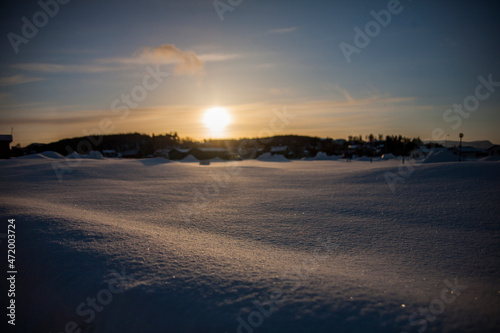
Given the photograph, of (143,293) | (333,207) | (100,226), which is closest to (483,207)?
(333,207)

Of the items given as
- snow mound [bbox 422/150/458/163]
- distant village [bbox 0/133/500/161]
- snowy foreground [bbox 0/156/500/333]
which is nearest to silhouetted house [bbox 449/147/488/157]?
distant village [bbox 0/133/500/161]

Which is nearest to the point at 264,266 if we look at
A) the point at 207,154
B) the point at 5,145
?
the point at 5,145

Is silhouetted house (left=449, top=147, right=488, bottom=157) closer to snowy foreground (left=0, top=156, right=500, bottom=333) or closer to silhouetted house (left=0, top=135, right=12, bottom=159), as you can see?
snowy foreground (left=0, top=156, right=500, bottom=333)

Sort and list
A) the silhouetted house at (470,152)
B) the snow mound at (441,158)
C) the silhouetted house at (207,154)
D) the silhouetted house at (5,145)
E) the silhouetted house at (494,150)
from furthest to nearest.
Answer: the silhouetted house at (207,154)
the silhouetted house at (470,152)
the silhouetted house at (494,150)
the snow mound at (441,158)
the silhouetted house at (5,145)

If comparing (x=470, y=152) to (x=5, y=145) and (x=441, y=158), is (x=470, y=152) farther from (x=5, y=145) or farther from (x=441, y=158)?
(x=5, y=145)

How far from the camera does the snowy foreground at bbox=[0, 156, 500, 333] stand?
2551mm

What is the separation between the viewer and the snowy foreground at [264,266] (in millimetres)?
2551

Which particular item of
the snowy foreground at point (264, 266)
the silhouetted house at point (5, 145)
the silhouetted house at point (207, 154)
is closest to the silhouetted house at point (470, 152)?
the silhouetted house at point (207, 154)

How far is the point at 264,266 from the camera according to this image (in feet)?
11.4

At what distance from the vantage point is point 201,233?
16.9 ft

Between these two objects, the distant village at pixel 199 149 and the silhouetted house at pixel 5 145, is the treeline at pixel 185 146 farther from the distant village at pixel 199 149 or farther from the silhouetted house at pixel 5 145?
the silhouetted house at pixel 5 145

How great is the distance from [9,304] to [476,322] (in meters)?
5.87

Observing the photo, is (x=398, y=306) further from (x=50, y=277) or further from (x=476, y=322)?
(x=50, y=277)

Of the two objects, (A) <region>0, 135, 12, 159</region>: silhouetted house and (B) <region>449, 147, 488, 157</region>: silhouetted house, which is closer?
(A) <region>0, 135, 12, 159</region>: silhouetted house
